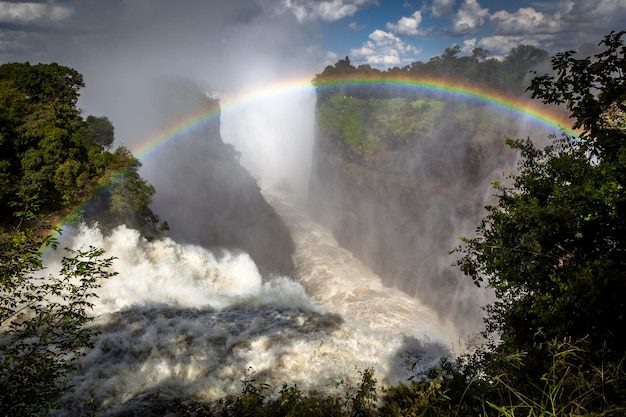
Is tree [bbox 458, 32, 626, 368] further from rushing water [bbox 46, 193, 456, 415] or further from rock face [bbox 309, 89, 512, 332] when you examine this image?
rock face [bbox 309, 89, 512, 332]

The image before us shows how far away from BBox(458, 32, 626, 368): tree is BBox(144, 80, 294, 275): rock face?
→ 28331mm

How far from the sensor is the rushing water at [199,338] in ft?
41.1

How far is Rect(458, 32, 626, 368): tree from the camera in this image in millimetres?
5867

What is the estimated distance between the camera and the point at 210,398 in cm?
1190

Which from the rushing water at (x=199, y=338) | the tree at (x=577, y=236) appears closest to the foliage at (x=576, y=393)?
the tree at (x=577, y=236)

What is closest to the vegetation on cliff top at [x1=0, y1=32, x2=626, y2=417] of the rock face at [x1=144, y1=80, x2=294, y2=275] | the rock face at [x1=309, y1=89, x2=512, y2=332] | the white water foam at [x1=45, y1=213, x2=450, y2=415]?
the white water foam at [x1=45, y1=213, x2=450, y2=415]

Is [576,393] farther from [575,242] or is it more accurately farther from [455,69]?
[455,69]

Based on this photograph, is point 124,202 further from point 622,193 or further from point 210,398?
point 622,193

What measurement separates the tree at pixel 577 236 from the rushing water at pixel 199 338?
6.58 metres

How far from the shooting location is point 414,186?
37781 millimetres

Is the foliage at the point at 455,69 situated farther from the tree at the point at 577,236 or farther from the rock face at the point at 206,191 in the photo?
the tree at the point at 577,236

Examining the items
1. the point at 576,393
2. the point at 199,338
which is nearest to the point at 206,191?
the point at 199,338

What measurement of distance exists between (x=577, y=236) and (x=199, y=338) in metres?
14.0

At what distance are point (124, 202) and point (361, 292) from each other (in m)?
21.5
